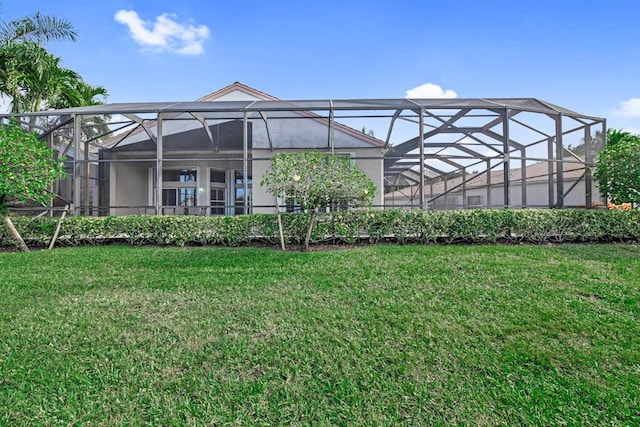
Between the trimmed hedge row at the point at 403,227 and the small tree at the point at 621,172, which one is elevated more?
the small tree at the point at 621,172

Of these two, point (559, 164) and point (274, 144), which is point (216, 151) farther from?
point (559, 164)

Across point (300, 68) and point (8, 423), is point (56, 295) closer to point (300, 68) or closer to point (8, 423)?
point (8, 423)

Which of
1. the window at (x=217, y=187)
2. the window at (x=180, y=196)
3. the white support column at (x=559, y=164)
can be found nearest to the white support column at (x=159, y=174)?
the window at (x=217, y=187)

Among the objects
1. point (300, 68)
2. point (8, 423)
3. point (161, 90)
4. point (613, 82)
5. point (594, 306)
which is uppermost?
point (300, 68)

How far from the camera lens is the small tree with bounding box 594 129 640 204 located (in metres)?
7.57

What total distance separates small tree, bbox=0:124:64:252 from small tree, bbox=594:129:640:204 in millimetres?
13551

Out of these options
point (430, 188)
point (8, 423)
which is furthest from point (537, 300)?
point (430, 188)

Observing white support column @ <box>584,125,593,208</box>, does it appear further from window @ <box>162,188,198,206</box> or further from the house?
window @ <box>162,188,198,206</box>

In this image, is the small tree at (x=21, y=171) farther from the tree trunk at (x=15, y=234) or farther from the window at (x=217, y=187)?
the window at (x=217, y=187)

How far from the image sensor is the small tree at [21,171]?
Answer: 21.9 feet

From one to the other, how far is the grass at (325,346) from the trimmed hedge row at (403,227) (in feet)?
7.62

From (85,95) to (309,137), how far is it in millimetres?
11451

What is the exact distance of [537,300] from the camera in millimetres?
3871

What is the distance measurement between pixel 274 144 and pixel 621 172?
1058 cm
